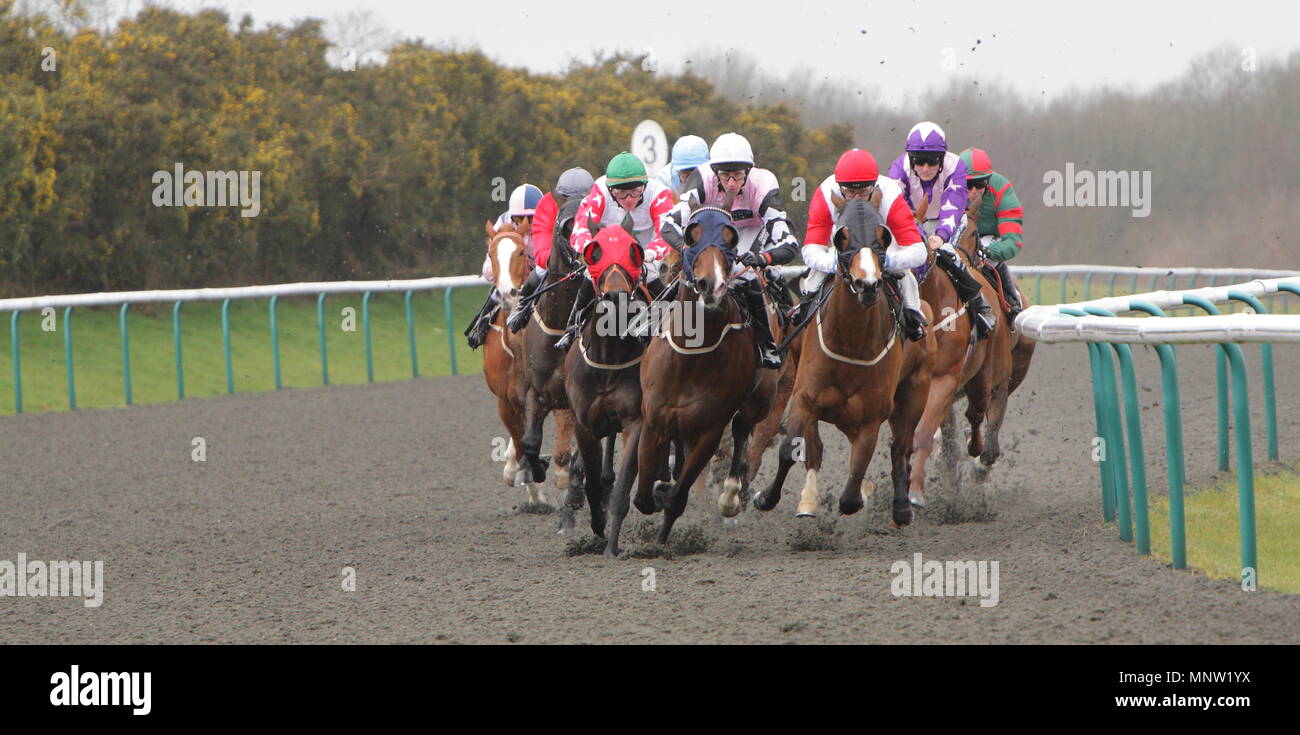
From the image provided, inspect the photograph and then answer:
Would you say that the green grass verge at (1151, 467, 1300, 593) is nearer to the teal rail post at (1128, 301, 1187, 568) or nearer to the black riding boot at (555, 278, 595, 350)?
the teal rail post at (1128, 301, 1187, 568)

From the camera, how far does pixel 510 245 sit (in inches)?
338

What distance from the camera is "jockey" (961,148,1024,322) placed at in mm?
9409

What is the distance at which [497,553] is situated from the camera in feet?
24.4

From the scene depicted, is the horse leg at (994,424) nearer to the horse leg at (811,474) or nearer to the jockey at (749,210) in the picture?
the horse leg at (811,474)

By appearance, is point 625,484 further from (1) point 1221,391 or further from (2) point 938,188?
(1) point 1221,391

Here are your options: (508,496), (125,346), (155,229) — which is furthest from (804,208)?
(508,496)

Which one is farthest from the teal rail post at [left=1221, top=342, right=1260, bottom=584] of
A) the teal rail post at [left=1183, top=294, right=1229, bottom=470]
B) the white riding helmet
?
the white riding helmet

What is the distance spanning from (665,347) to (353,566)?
1.63 m

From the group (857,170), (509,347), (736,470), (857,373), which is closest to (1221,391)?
(857,373)

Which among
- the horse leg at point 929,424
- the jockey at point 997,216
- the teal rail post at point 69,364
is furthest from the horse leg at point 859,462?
the teal rail post at point 69,364

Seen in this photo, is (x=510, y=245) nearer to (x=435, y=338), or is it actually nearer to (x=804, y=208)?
(x=435, y=338)

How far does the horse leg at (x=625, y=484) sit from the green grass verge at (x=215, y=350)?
8.97 metres

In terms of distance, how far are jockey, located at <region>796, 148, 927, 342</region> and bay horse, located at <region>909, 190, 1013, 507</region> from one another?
1.35ft

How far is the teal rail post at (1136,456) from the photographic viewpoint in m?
6.39
